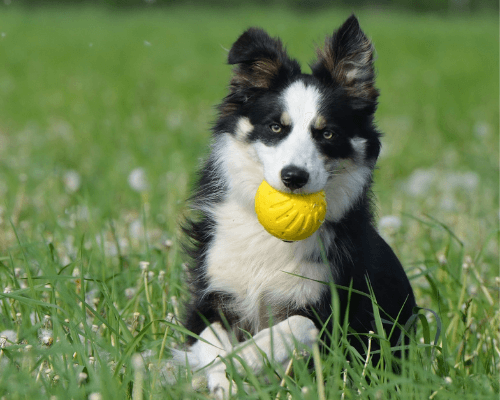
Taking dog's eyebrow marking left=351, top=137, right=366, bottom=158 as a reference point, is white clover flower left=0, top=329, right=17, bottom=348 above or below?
below

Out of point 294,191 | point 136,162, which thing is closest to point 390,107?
point 136,162

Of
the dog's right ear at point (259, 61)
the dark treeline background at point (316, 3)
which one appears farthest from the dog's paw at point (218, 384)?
the dark treeline background at point (316, 3)

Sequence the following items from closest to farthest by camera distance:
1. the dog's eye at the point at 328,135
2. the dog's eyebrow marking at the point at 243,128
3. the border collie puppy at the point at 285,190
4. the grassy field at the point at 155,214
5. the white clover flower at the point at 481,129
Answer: the grassy field at the point at 155,214 < the border collie puppy at the point at 285,190 < the dog's eye at the point at 328,135 < the dog's eyebrow marking at the point at 243,128 < the white clover flower at the point at 481,129

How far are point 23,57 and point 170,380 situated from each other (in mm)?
13089

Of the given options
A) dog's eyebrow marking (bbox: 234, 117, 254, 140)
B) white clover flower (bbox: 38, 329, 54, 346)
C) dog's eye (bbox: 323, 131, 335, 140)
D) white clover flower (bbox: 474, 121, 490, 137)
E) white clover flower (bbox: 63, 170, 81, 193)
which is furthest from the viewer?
white clover flower (bbox: 474, 121, 490, 137)

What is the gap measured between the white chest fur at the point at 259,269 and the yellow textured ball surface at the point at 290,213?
0.16 metres

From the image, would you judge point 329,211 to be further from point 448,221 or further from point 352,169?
point 448,221

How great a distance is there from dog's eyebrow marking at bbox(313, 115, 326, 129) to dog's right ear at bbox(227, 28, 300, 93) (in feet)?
0.88

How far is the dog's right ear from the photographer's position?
2812mm

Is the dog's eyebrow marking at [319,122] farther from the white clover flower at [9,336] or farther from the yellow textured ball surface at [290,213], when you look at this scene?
the white clover flower at [9,336]

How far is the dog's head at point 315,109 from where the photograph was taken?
2688mm

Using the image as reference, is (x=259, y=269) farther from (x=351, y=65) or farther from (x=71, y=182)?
(x=71, y=182)

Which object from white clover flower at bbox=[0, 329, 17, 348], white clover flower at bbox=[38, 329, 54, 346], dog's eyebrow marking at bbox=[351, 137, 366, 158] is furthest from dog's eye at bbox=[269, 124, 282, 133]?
white clover flower at bbox=[0, 329, 17, 348]

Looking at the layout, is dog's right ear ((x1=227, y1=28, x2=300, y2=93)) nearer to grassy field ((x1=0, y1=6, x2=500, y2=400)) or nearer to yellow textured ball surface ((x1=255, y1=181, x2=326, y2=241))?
grassy field ((x1=0, y1=6, x2=500, y2=400))
